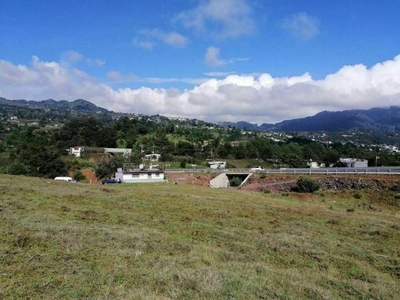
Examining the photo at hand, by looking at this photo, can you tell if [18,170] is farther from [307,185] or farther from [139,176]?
[307,185]

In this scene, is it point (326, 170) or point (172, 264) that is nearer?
point (172, 264)

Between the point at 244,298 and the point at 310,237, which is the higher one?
the point at 244,298

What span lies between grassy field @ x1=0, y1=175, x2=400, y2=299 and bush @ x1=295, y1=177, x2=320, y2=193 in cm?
2464

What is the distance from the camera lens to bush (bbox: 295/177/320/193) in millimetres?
44972

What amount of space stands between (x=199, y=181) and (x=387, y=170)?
27753mm

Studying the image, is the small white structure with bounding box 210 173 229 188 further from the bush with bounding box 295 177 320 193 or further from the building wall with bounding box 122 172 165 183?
the bush with bounding box 295 177 320 193

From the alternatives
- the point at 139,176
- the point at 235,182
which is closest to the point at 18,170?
the point at 139,176

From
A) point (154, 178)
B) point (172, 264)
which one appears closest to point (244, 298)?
Result: point (172, 264)

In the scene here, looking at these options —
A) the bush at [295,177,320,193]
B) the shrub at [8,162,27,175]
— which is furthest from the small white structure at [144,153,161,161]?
the bush at [295,177,320,193]

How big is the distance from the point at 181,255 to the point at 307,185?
36936 mm

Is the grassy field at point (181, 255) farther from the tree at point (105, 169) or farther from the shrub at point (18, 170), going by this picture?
the shrub at point (18, 170)

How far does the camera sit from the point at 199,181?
5766cm

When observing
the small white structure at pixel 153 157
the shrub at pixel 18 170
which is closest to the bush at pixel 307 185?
the shrub at pixel 18 170

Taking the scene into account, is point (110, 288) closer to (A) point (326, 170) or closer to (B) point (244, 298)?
(B) point (244, 298)
